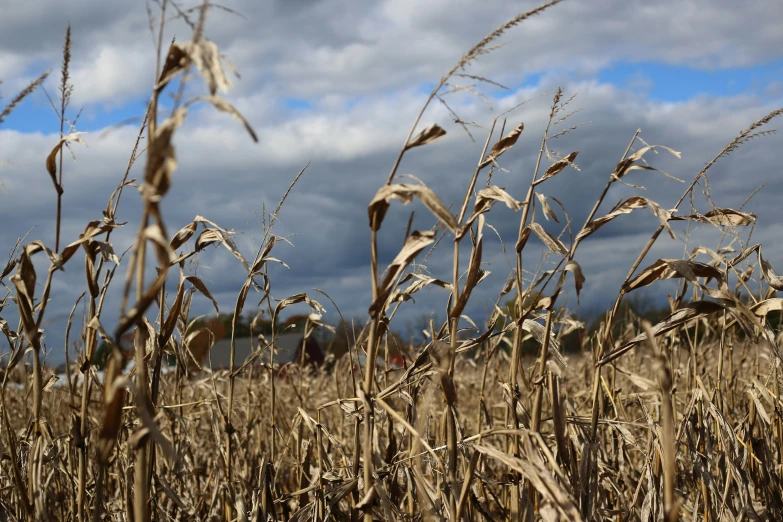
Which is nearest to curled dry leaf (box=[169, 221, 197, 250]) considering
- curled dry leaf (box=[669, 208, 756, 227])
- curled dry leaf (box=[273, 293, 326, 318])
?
curled dry leaf (box=[273, 293, 326, 318])

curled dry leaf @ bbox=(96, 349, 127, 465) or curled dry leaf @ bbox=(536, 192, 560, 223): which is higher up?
curled dry leaf @ bbox=(536, 192, 560, 223)

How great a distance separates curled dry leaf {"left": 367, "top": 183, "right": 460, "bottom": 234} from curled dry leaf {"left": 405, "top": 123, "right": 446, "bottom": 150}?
14cm

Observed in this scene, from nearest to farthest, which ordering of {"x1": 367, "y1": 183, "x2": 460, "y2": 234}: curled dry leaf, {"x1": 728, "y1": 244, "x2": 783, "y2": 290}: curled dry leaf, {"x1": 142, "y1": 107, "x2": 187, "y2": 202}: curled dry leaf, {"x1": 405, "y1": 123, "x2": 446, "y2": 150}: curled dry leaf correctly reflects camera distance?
{"x1": 142, "y1": 107, "x2": 187, "y2": 202}: curled dry leaf, {"x1": 367, "y1": 183, "x2": 460, "y2": 234}: curled dry leaf, {"x1": 405, "y1": 123, "x2": 446, "y2": 150}: curled dry leaf, {"x1": 728, "y1": 244, "x2": 783, "y2": 290}: curled dry leaf

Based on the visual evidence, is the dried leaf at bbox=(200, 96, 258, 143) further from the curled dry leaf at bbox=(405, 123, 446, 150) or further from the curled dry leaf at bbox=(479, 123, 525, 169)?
the curled dry leaf at bbox=(479, 123, 525, 169)

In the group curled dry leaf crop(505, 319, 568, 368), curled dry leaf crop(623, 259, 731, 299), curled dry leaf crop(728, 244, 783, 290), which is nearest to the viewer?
curled dry leaf crop(623, 259, 731, 299)

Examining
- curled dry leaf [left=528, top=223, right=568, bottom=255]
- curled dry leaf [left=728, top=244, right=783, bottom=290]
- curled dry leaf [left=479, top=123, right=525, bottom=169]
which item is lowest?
curled dry leaf [left=728, top=244, right=783, bottom=290]

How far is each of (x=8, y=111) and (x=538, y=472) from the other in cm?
166

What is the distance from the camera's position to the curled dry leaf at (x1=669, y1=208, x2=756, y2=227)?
1816 mm

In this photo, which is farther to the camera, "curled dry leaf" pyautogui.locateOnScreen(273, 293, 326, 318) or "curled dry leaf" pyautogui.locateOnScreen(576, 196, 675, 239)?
"curled dry leaf" pyautogui.locateOnScreen(273, 293, 326, 318)

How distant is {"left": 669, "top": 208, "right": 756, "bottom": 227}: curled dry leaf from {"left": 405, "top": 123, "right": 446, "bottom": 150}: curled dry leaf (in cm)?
75

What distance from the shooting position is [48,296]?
1.80 meters

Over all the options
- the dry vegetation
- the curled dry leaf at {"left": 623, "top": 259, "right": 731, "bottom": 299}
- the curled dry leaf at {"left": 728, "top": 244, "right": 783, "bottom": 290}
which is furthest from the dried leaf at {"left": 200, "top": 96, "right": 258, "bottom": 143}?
the curled dry leaf at {"left": 728, "top": 244, "right": 783, "bottom": 290}

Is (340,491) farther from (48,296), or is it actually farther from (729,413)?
(729,413)

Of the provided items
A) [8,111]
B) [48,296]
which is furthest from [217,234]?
[8,111]
